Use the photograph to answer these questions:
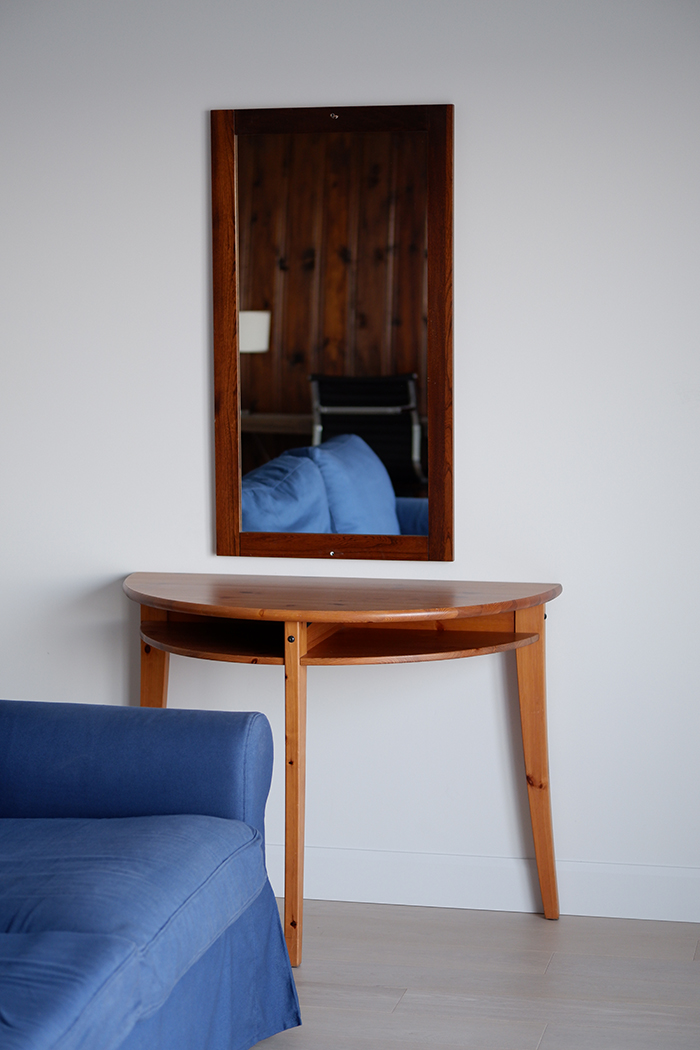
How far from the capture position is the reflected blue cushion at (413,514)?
247 centimetres

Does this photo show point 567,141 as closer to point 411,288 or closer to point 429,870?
point 411,288

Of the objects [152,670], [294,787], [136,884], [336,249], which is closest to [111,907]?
[136,884]

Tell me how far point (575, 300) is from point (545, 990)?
4.84 feet

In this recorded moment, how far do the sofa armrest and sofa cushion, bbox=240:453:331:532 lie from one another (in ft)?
2.28

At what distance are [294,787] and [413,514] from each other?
2.30ft

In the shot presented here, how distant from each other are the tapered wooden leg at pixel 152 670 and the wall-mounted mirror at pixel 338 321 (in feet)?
1.19

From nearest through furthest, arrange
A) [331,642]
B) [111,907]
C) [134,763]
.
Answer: [111,907] < [134,763] < [331,642]

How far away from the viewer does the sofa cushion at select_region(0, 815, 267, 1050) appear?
1280 millimetres

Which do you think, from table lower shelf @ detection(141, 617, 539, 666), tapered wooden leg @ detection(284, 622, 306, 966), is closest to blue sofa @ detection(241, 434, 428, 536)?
table lower shelf @ detection(141, 617, 539, 666)

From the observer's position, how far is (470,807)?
99.3 inches

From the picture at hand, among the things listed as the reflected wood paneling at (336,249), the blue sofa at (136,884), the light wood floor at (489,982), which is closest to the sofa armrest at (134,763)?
the blue sofa at (136,884)

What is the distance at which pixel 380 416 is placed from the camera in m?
2.45

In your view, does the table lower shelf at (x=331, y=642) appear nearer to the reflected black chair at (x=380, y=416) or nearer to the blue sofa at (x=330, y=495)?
the blue sofa at (x=330, y=495)

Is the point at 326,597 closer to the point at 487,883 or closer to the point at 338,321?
the point at 338,321
